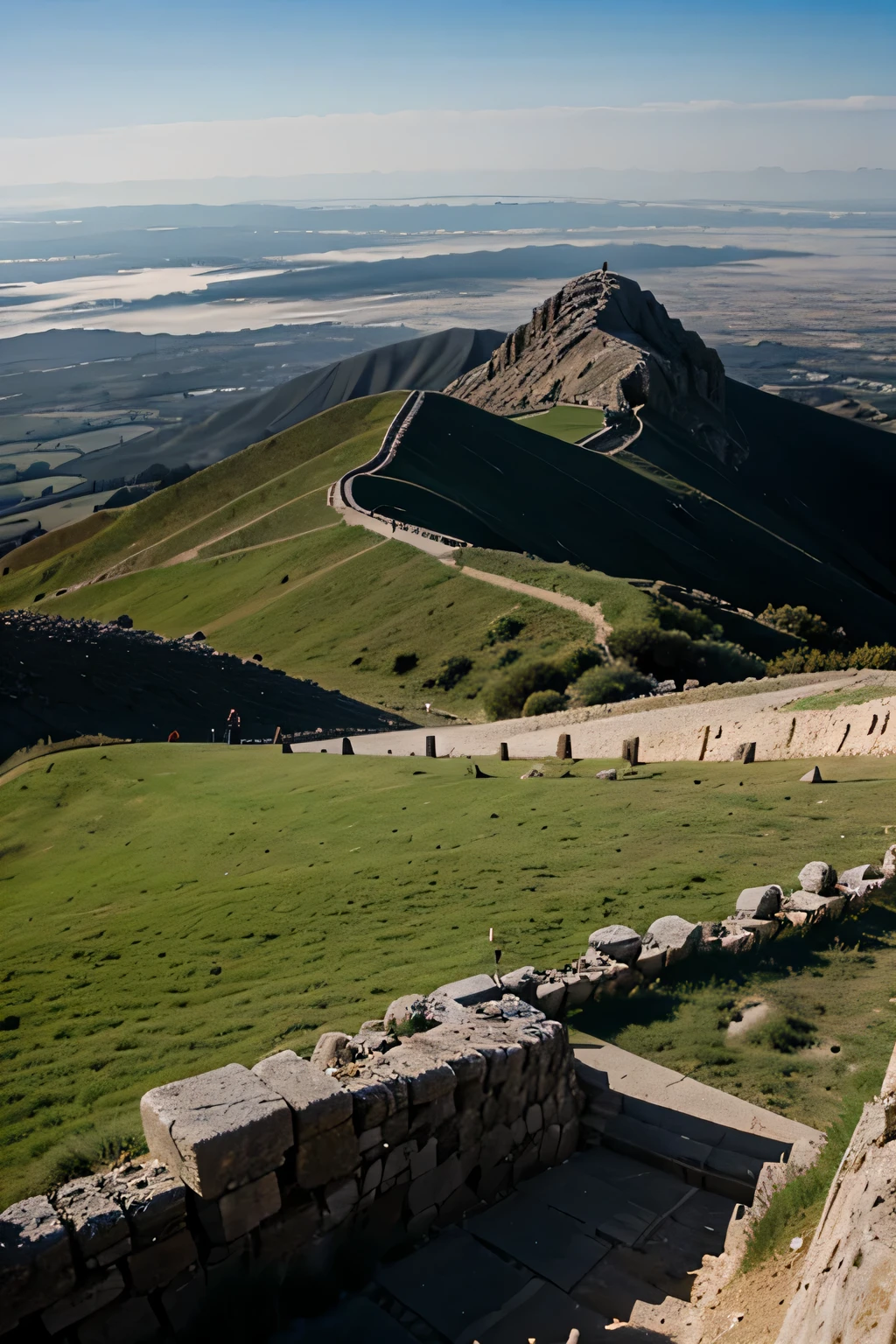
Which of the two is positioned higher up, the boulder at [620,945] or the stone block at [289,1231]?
the stone block at [289,1231]

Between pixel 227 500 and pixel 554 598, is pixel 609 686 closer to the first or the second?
pixel 554 598

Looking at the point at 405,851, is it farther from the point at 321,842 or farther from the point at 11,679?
the point at 11,679

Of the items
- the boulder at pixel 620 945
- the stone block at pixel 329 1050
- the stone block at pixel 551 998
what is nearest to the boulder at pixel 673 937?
the boulder at pixel 620 945

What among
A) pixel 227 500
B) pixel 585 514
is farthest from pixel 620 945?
pixel 227 500

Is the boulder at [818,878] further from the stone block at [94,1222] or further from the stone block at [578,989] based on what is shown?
the stone block at [94,1222]

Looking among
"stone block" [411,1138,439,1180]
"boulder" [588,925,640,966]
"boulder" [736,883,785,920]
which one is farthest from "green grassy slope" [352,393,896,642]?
"stone block" [411,1138,439,1180]

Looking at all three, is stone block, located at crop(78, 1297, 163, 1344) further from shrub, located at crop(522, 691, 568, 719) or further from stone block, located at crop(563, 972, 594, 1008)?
shrub, located at crop(522, 691, 568, 719)
